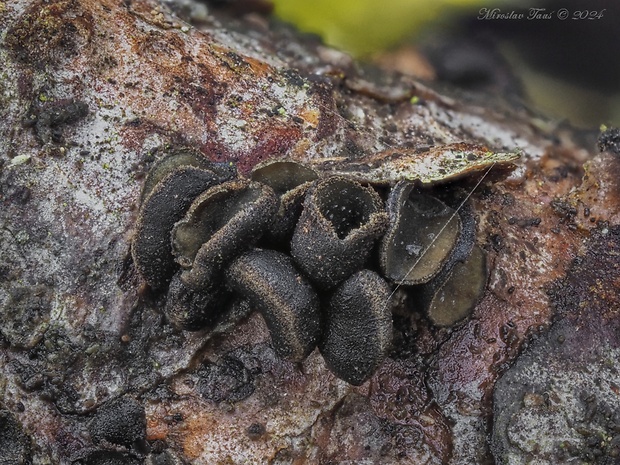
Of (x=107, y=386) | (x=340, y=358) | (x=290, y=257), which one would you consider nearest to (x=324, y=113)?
(x=290, y=257)

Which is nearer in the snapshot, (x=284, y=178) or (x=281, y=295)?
(x=281, y=295)

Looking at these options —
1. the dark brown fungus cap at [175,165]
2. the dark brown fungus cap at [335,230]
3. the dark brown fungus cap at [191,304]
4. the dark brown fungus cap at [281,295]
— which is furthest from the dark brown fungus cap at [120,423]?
the dark brown fungus cap at [335,230]

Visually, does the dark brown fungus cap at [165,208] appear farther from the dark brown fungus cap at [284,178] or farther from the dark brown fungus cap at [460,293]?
the dark brown fungus cap at [460,293]

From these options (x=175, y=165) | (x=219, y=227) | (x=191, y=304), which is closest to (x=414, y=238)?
(x=219, y=227)

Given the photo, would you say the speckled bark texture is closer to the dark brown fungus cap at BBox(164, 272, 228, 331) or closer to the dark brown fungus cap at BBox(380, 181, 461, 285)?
the dark brown fungus cap at BBox(164, 272, 228, 331)

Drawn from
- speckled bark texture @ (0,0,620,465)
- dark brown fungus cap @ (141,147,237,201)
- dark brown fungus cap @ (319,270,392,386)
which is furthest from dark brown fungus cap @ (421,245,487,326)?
dark brown fungus cap @ (141,147,237,201)

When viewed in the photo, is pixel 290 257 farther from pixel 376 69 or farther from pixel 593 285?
pixel 376 69

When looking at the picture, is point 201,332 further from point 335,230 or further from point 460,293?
point 460,293
